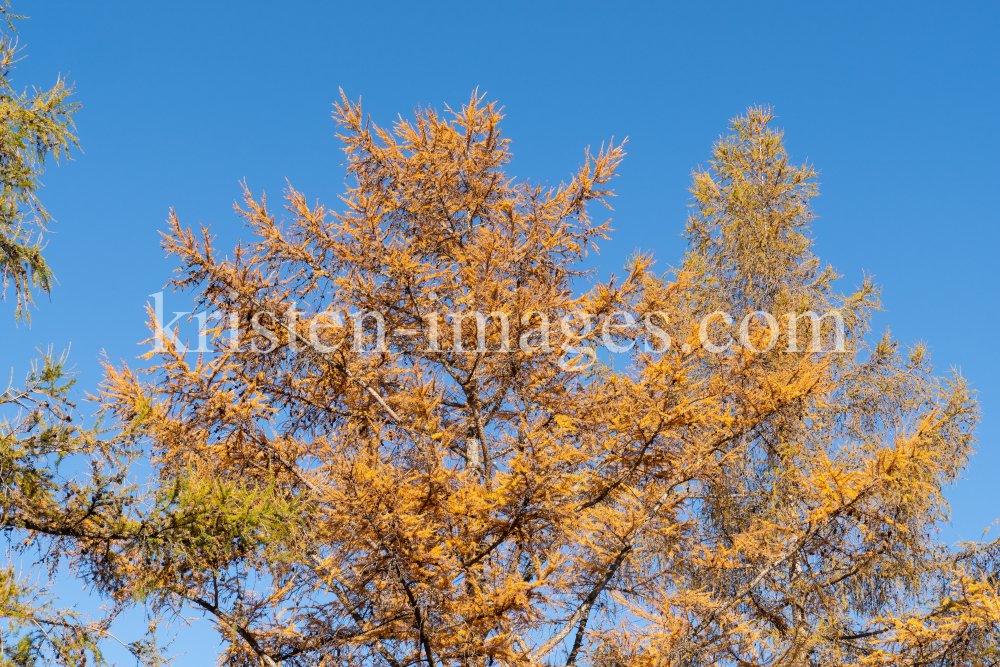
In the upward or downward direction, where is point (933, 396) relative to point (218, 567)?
upward

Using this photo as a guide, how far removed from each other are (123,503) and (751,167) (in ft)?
31.3

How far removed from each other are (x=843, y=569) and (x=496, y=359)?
443 centimetres

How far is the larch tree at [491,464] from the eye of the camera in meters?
5.62

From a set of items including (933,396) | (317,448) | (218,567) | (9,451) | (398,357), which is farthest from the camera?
(933,396)

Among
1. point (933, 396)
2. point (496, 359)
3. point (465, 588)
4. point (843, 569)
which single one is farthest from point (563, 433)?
point (933, 396)

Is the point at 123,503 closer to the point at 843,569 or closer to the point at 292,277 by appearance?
the point at 292,277

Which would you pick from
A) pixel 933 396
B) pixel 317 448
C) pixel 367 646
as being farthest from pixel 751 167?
pixel 367 646

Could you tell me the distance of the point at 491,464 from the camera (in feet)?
23.9

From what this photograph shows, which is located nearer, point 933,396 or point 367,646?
point 367,646

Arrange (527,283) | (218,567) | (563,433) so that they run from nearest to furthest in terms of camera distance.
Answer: (218,567) → (563,433) → (527,283)

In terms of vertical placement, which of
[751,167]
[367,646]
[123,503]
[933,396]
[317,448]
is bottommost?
[367,646]

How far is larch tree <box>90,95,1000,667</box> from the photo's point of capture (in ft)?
18.5

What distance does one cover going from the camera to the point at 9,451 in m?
5.23

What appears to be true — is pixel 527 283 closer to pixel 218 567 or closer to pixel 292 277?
pixel 292 277
